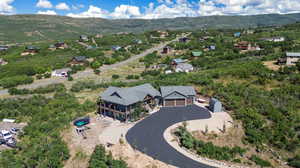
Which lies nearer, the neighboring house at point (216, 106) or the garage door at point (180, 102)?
the neighboring house at point (216, 106)

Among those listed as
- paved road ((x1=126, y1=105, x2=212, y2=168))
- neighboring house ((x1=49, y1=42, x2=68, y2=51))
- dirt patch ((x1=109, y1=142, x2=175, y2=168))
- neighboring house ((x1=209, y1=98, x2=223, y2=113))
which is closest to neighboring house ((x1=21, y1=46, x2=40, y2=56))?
neighboring house ((x1=49, y1=42, x2=68, y2=51))

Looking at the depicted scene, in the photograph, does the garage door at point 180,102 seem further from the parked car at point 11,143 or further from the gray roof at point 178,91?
the parked car at point 11,143

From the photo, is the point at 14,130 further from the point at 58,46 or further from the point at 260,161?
the point at 58,46

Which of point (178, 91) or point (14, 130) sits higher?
point (178, 91)

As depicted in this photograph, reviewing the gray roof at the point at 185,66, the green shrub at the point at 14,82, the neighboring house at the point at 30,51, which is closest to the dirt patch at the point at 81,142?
the green shrub at the point at 14,82

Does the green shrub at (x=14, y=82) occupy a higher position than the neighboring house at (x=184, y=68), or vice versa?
the neighboring house at (x=184, y=68)

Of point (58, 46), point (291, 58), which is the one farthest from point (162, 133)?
point (58, 46)

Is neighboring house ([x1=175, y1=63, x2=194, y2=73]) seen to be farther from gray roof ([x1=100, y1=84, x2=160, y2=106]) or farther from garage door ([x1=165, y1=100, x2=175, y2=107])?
gray roof ([x1=100, y1=84, x2=160, y2=106])
